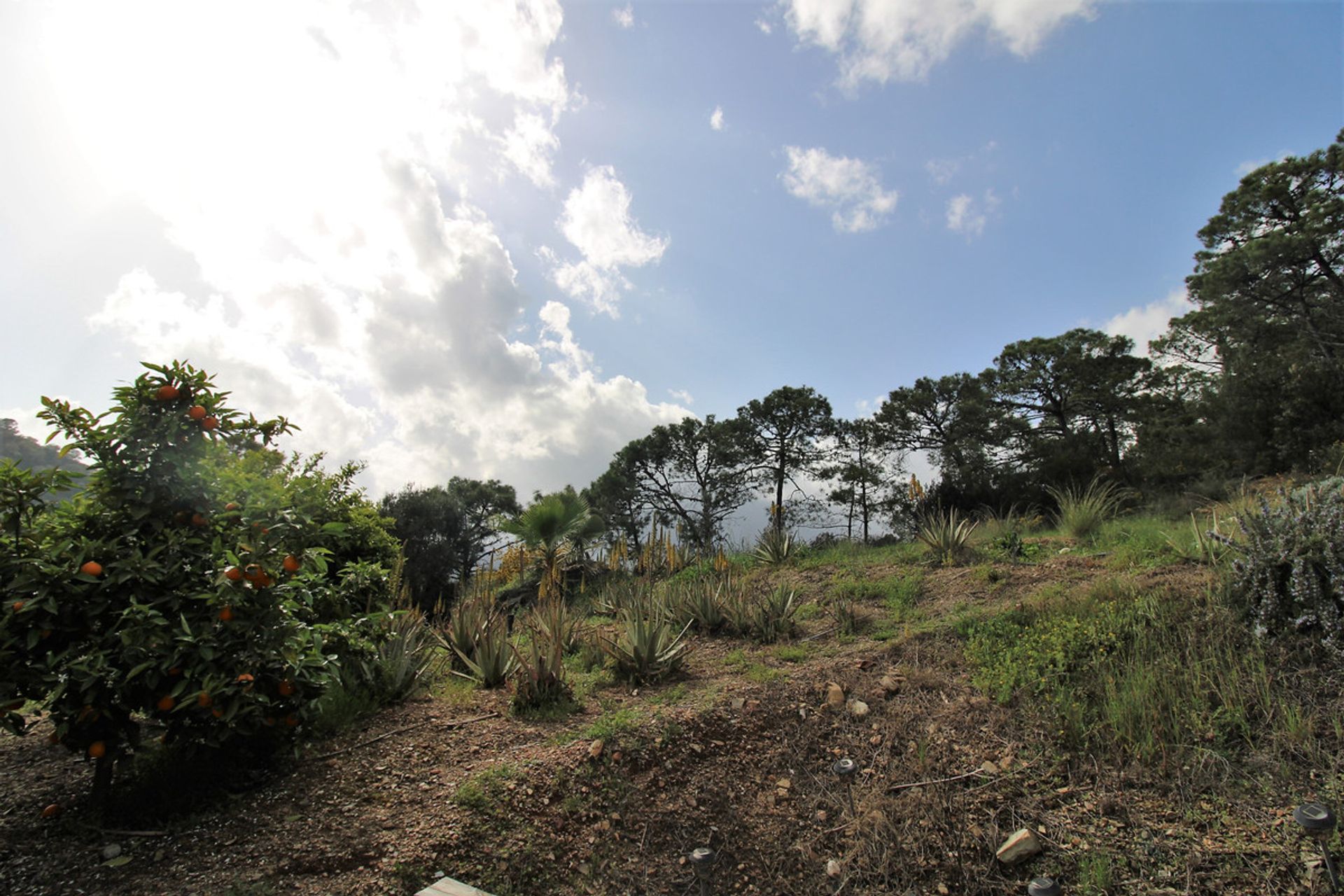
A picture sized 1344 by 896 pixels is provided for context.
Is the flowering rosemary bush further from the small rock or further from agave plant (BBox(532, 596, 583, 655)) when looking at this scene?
agave plant (BBox(532, 596, 583, 655))

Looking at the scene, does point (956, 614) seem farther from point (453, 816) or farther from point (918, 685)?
point (453, 816)

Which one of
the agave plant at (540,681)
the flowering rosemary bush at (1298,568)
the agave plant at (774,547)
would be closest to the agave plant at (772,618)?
the agave plant at (540,681)

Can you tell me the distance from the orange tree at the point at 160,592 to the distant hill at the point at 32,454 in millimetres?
193

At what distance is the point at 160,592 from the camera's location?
270 cm

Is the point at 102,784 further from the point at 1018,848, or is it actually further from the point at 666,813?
the point at 1018,848

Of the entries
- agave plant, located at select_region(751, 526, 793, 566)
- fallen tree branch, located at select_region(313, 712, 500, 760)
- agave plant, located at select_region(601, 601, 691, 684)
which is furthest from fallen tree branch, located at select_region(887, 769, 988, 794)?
agave plant, located at select_region(751, 526, 793, 566)

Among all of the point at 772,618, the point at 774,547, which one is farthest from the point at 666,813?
the point at 774,547

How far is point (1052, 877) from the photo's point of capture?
2.53 m

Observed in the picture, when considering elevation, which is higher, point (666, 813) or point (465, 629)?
point (465, 629)

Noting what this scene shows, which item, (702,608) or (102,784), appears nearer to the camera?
(102,784)

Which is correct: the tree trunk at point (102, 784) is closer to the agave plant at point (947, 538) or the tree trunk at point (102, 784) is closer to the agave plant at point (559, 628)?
the agave plant at point (559, 628)

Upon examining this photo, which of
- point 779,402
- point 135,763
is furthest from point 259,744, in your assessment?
point 779,402

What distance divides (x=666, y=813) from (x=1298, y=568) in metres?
4.13

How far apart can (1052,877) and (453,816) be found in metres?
2.61
